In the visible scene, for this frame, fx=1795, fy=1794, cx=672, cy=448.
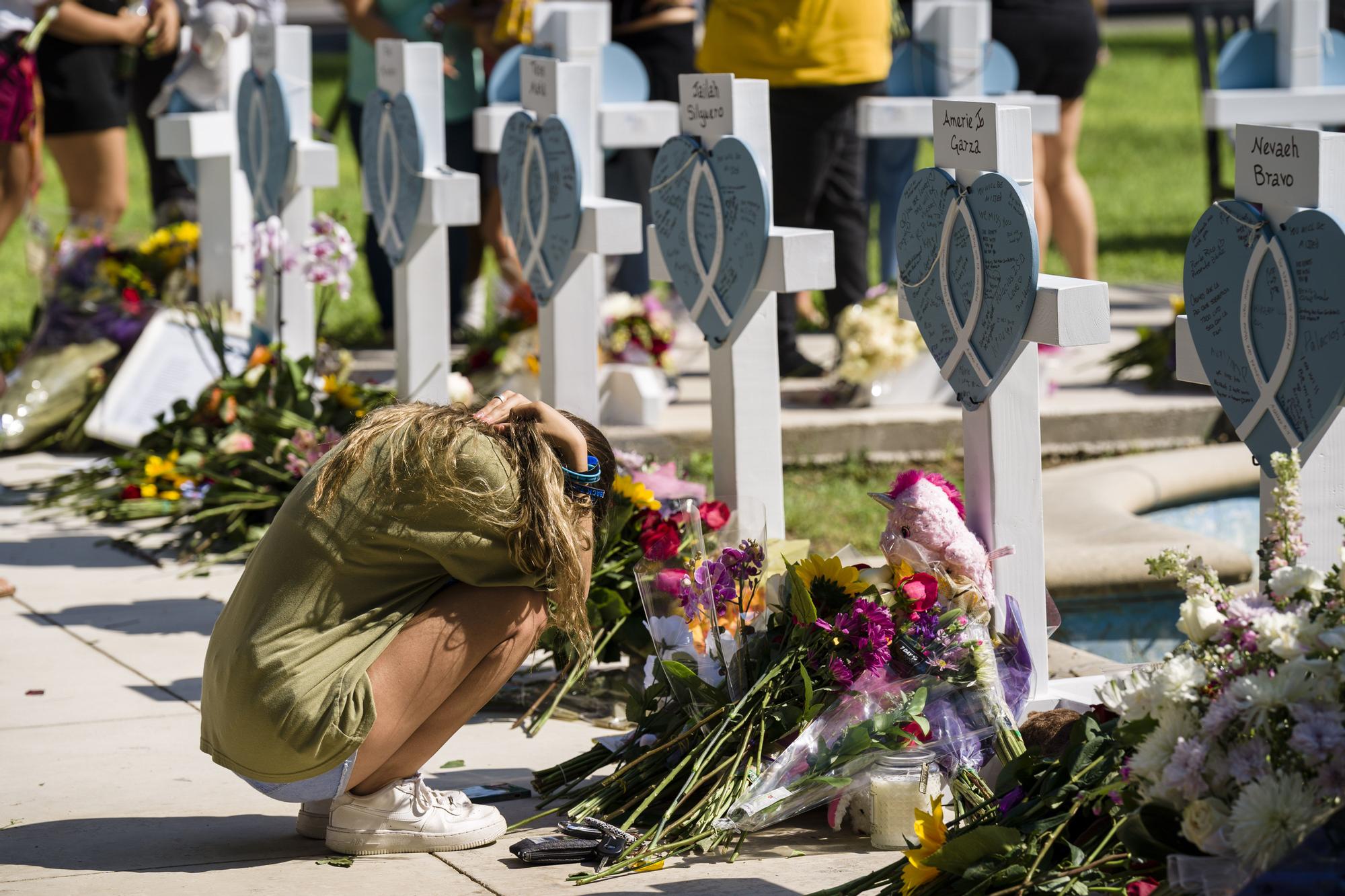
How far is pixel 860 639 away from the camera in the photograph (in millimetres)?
3043

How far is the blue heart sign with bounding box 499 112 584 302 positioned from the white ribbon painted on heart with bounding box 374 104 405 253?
519 millimetres

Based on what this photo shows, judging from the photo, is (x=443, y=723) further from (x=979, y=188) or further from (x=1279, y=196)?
(x=1279, y=196)

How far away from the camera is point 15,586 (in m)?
4.74

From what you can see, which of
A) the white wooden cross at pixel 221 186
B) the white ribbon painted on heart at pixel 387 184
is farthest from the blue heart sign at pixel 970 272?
the white wooden cross at pixel 221 186

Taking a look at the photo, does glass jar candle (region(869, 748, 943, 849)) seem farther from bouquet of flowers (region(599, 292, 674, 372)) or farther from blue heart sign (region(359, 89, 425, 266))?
bouquet of flowers (region(599, 292, 674, 372))

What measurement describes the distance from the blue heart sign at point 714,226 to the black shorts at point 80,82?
11.5 feet

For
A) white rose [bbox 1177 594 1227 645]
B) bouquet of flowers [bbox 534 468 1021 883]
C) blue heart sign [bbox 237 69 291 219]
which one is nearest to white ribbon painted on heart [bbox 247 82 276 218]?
blue heart sign [bbox 237 69 291 219]

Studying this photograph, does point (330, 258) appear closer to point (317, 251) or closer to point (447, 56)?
point (317, 251)

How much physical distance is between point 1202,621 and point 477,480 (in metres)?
1.16

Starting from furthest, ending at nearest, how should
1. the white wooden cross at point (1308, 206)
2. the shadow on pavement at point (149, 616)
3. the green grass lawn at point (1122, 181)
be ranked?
the green grass lawn at point (1122, 181), the shadow on pavement at point (149, 616), the white wooden cross at point (1308, 206)

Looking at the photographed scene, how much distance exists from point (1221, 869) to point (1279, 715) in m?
0.20

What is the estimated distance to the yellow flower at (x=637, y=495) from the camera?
3.86m

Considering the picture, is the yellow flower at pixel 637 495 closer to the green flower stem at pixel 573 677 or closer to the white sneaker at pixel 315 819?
the green flower stem at pixel 573 677

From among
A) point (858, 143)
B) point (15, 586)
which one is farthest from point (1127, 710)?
point (858, 143)
